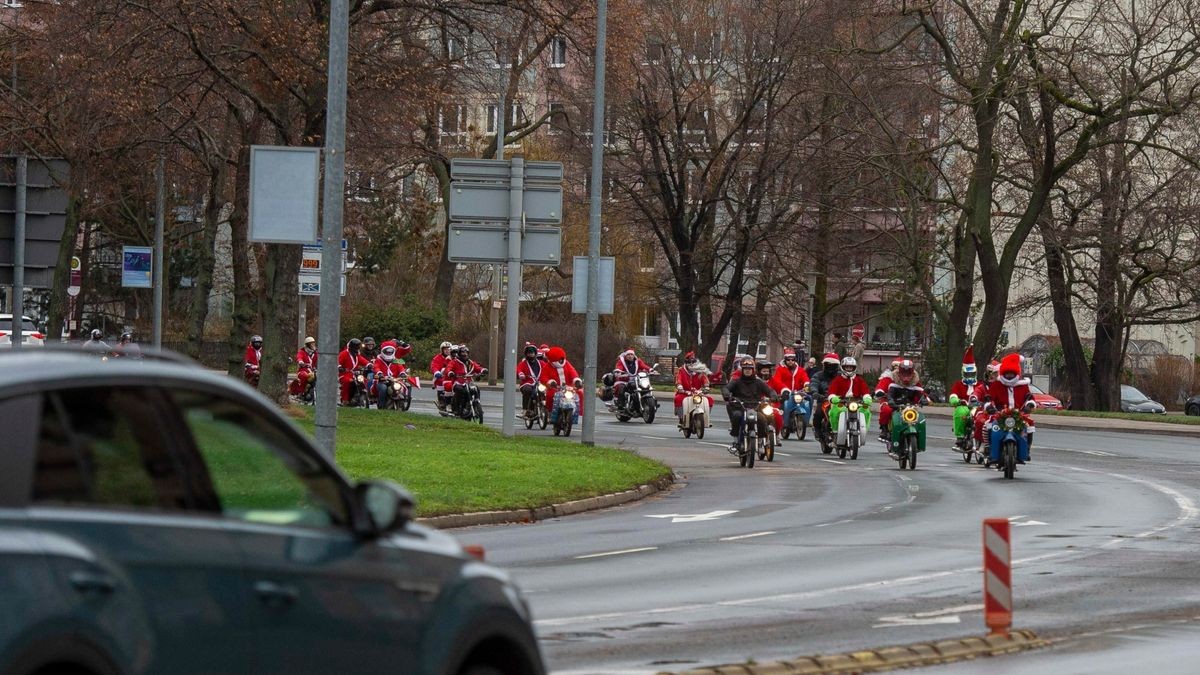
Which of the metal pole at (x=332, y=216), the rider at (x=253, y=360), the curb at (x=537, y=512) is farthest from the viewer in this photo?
the rider at (x=253, y=360)

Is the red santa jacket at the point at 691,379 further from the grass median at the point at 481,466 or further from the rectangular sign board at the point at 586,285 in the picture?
the rectangular sign board at the point at 586,285

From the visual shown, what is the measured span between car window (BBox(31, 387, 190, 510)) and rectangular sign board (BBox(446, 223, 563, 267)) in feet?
84.2

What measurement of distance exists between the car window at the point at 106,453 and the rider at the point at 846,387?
29.4m

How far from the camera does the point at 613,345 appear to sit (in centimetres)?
6444

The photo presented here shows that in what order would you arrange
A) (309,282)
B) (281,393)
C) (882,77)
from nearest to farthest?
(281,393)
(309,282)
(882,77)

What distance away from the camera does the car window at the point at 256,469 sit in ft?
17.0

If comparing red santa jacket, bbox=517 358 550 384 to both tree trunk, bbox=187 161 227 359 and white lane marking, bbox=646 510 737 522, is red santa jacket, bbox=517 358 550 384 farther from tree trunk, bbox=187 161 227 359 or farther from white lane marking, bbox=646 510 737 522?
white lane marking, bbox=646 510 737 522

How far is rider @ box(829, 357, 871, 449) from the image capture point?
34.0 meters

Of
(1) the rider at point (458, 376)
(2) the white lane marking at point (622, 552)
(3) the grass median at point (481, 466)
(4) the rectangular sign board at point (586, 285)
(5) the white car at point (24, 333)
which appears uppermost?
(4) the rectangular sign board at point (586, 285)

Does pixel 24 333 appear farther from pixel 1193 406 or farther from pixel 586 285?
pixel 1193 406

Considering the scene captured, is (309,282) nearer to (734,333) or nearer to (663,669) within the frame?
(734,333)

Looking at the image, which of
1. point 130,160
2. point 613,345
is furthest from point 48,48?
point 613,345

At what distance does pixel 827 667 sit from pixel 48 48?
93.2 feet

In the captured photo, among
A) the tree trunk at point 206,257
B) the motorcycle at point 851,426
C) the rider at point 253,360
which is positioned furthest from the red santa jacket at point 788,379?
the tree trunk at point 206,257
